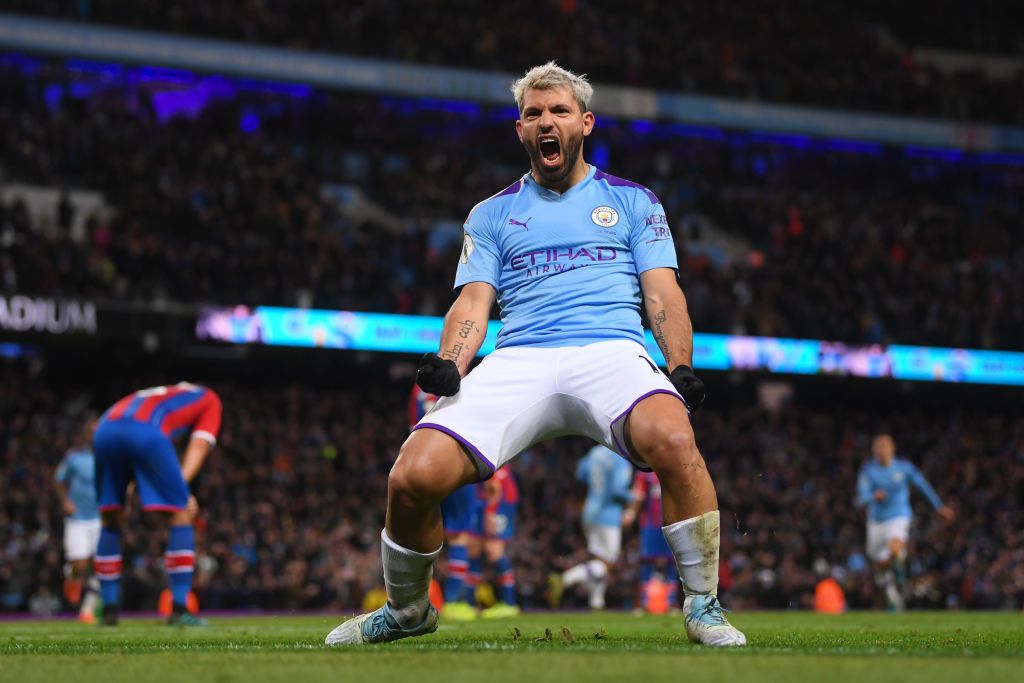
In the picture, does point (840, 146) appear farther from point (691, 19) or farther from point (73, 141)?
point (73, 141)

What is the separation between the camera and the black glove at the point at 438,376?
5.45m

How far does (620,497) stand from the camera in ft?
58.6

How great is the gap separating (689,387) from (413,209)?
25.4 m

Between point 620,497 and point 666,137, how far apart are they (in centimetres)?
2056

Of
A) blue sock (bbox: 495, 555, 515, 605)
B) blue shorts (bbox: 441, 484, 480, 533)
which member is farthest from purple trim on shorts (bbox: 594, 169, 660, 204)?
blue sock (bbox: 495, 555, 515, 605)

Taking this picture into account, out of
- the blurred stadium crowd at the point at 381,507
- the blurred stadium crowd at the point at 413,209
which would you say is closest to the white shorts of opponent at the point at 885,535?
the blurred stadium crowd at the point at 381,507

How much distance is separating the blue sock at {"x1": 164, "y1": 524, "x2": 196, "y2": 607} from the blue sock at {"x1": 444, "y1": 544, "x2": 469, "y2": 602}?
3.21 meters

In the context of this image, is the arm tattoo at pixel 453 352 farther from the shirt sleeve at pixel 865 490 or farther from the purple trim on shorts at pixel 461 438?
the shirt sleeve at pixel 865 490

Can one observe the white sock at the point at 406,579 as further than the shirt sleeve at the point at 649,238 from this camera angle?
No

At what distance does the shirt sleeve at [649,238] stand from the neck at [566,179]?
291mm

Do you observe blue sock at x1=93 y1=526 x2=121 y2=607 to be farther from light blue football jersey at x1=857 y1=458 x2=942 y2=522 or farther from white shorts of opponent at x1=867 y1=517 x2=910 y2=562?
white shorts of opponent at x1=867 y1=517 x2=910 y2=562

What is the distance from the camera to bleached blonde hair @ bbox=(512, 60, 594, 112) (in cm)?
592

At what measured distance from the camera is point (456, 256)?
28.8m

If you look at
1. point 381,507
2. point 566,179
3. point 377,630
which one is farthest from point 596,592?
point 566,179
